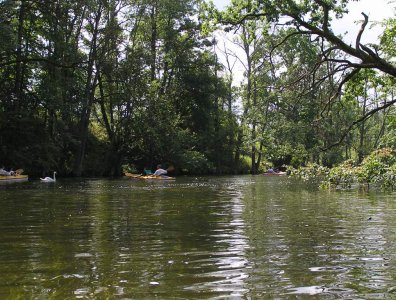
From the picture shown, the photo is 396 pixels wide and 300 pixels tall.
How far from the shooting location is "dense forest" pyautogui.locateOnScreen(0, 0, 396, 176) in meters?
14.8

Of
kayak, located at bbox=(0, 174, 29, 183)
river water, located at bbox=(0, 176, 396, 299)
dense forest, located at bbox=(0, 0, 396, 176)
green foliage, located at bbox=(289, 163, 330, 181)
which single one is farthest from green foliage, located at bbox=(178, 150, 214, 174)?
river water, located at bbox=(0, 176, 396, 299)

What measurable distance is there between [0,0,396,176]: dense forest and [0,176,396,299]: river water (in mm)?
4525

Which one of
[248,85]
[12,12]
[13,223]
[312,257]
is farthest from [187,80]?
[312,257]

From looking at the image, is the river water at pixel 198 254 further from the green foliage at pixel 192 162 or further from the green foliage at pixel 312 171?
the green foliage at pixel 192 162

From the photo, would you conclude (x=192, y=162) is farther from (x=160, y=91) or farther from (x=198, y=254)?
(x=198, y=254)

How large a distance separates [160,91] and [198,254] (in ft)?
135

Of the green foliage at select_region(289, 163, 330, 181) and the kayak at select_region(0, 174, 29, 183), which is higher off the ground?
the green foliage at select_region(289, 163, 330, 181)

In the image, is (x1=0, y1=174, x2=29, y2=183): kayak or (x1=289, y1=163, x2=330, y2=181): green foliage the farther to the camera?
(x1=0, y1=174, x2=29, y2=183): kayak

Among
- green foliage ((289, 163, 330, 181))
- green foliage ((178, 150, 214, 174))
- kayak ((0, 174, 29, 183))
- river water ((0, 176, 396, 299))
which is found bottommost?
river water ((0, 176, 396, 299))

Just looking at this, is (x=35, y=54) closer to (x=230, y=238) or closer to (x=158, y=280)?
(x=230, y=238)

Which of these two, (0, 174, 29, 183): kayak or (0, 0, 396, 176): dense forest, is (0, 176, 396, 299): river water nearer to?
(0, 0, 396, 176): dense forest

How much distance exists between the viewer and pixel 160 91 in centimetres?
4662

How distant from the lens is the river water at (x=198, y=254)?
4547 millimetres

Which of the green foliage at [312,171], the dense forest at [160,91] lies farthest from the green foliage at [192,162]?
the green foliage at [312,171]
